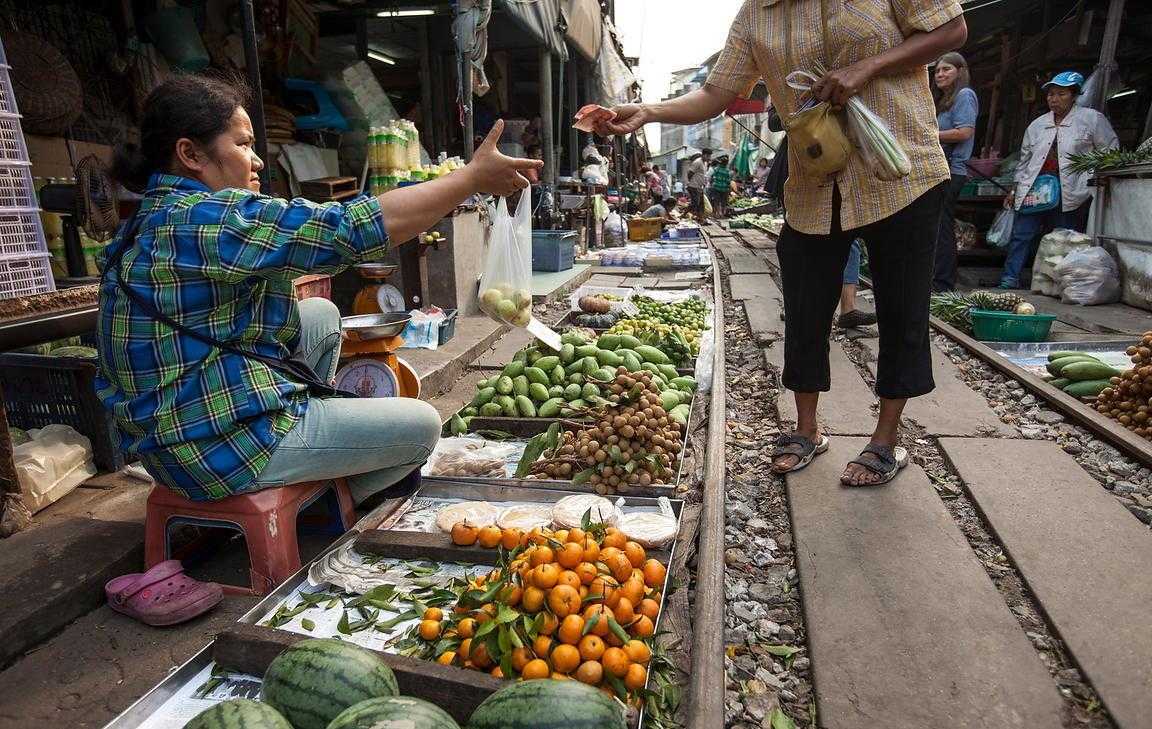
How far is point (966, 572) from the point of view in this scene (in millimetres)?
2352

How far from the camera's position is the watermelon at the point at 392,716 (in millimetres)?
1258

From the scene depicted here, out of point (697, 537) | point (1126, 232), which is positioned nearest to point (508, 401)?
point (697, 537)

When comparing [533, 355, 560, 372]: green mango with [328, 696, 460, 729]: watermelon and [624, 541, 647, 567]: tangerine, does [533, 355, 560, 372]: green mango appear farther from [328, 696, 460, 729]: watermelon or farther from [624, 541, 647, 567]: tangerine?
[328, 696, 460, 729]: watermelon

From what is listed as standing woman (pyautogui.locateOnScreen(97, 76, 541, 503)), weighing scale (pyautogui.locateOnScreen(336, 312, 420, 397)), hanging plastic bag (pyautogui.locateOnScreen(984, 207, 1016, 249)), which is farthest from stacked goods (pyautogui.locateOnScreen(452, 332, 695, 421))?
hanging plastic bag (pyautogui.locateOnScreen(984, 207, 1016, 249))

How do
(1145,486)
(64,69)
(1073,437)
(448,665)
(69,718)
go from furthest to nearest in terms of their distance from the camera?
(64,69)
(1073,437)
(1145,486)
(69,718)
(448,665)

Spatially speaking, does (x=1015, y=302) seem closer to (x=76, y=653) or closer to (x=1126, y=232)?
(x=1126, y=232)

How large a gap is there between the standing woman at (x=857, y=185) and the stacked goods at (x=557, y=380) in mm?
1058

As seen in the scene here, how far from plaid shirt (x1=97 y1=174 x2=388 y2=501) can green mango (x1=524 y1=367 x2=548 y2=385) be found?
5.93 feet

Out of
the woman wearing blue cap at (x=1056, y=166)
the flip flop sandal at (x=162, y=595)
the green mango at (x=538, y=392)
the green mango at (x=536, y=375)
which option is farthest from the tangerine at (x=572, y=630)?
the woman wearing blue cap at (x=1056, y=166)

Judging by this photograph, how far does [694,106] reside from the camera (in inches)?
125

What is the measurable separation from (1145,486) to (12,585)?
4.40 meters

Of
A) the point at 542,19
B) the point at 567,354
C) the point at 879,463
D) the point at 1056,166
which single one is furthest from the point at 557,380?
the point at 1056,166

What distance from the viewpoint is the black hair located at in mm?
2029

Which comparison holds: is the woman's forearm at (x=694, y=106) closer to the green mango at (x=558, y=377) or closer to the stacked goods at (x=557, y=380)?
the stacked goods at (x=557, y=380)
